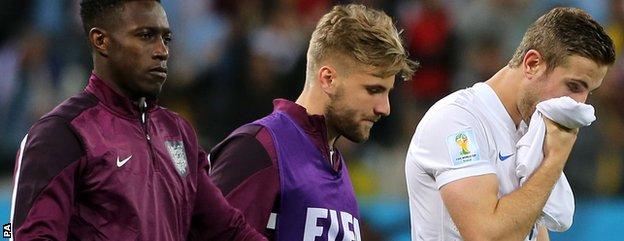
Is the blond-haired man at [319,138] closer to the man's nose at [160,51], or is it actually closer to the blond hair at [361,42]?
the blond hair at [361,42]

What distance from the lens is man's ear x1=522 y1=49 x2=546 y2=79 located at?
3.50 metres

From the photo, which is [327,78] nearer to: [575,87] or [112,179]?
[575,87]

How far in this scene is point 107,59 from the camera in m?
2.73

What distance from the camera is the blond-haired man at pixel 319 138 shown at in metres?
3.16

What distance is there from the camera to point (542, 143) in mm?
3441

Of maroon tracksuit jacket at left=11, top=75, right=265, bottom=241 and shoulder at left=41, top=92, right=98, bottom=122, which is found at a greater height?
shoulder at left=41, top=92, right=98, bottom=122

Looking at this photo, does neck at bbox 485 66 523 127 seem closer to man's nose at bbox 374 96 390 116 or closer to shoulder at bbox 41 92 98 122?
man's nose at bbox 374 96 390 116

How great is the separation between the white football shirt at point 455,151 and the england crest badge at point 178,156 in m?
0.88

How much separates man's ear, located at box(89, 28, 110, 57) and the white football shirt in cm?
112

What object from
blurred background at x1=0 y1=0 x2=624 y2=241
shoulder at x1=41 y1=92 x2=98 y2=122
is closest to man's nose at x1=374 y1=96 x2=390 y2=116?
shoulder at x1=41 y1=92 x2=98 y2=122

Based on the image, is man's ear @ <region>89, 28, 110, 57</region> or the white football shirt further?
the white football shirt

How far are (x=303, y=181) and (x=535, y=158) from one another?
2.27ft

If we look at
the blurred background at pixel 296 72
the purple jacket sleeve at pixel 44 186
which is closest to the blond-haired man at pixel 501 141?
the purple jacket sleeve at pixel 44 186

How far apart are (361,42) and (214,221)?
2.68 ft
